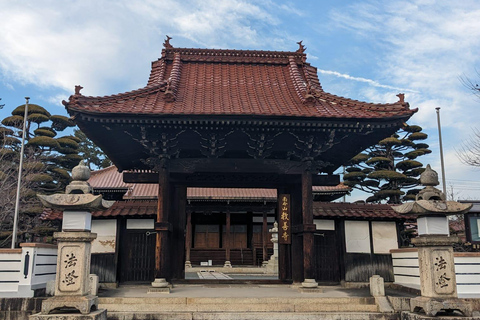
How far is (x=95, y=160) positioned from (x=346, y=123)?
45481mm

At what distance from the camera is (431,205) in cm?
954

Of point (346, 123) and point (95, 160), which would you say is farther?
point (95, 160)

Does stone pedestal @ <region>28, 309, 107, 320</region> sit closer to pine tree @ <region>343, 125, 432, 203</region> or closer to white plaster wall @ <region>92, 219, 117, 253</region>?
white plaster wall @ <region>92, 219, 117, 253</region>

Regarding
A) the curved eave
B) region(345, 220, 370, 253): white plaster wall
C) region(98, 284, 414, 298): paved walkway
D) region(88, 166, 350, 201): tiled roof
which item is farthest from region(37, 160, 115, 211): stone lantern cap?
region(88, 166, 350, 201): tiled roof

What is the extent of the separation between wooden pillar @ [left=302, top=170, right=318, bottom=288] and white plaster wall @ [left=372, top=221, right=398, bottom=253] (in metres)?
3.87

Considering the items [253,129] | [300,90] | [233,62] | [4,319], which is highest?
[233,62]

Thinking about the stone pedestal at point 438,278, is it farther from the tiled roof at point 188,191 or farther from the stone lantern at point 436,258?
the tiled roof at point 188,191

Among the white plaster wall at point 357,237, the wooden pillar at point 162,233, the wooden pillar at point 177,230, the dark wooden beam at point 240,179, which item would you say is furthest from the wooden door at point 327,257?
the wooden pillar at point 162,233

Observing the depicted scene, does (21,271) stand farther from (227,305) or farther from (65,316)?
(227,305)

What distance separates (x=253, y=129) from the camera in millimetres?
11969

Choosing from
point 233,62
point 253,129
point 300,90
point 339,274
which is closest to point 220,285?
point 339,274

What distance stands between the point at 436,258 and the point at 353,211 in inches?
227

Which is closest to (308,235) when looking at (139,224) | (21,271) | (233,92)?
(233,92)

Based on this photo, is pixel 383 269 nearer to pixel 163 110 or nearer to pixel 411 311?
pixel 411 311
